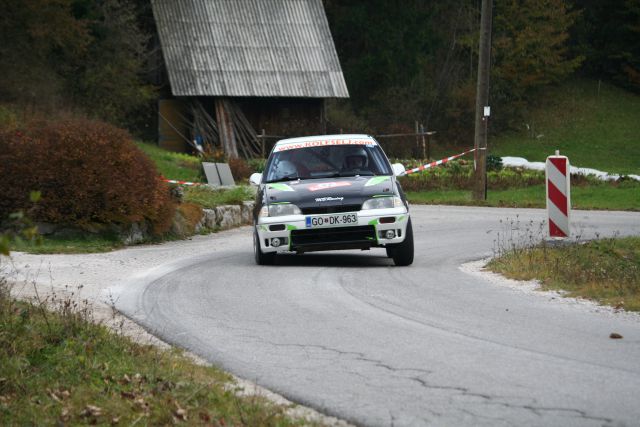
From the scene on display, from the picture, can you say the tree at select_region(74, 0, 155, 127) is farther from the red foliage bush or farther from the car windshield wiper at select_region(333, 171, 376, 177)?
the car windshield wiper at select_region(333, 171, 376, 177)

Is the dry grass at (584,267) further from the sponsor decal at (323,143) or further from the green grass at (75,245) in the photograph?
the green grass at (75,245)

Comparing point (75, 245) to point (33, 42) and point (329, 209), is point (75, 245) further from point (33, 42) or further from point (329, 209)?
point (33, 42)

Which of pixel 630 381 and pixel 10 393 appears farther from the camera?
pixel 630 381

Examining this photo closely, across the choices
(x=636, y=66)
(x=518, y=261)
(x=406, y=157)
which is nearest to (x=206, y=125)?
(x=406, y=157)

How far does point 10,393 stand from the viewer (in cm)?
721

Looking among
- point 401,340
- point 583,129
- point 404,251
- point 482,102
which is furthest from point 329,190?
point 583,129

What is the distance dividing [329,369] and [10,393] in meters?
2.26

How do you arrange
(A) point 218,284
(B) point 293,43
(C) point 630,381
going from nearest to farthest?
(C) point 630,381 < (A) point 218,284 < (B) point 293,43

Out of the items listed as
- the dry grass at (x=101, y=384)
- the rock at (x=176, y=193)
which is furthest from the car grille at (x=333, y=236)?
the rock at (x=176, y=193)

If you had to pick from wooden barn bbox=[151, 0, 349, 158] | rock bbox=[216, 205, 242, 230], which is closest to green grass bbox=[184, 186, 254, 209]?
rock bbox=[216, 205, 242, 230]

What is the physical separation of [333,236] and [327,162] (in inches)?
71.2

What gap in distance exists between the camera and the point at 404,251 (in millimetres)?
15203

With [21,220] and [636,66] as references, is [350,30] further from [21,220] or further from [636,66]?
[21,220]

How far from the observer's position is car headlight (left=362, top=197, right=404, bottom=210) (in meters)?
14.9
